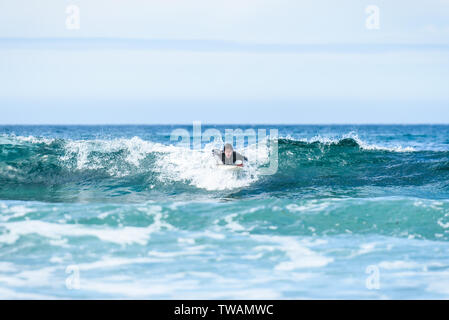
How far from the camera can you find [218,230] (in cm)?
941

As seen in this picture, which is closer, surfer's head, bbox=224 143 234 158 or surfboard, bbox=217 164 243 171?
surfer's head, bbox=224 143 234 158

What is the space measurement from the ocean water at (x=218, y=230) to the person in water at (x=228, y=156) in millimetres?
565

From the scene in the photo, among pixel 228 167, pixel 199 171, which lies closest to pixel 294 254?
pixel 228 167

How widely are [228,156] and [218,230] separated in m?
5.13

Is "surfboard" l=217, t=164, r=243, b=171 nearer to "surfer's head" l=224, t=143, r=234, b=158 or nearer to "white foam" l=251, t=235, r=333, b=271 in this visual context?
"surfer's head" l=224, t=143, r=234, b=158

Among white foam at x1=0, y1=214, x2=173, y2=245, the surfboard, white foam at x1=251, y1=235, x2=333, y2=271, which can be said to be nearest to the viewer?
white foam at x1=251, y1=235, x2=333, y2=271

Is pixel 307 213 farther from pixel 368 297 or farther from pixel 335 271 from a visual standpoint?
pixel 368 297

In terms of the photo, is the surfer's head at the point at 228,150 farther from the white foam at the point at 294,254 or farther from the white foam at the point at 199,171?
the white foam at the point at 294,254

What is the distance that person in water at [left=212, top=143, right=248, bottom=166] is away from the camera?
14.3 meters

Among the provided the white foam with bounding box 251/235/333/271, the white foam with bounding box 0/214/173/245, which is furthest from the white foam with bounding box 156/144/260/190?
the white foam with bounding box 251/235/333/271

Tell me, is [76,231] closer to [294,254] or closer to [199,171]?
[294,254]

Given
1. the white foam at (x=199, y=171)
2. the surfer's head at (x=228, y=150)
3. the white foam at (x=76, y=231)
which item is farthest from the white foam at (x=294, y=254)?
the white foam at (x=199, y=171)

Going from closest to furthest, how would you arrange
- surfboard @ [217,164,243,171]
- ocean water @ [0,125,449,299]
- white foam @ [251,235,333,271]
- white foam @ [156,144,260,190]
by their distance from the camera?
ocean water @ [0,125,449,299] → white foam @ [251,235,333,271] → surfboard @ [217,164,243,171] → white foam @ [156,144,260,190]

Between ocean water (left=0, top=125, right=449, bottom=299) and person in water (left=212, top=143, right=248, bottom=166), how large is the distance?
22.2 inches
